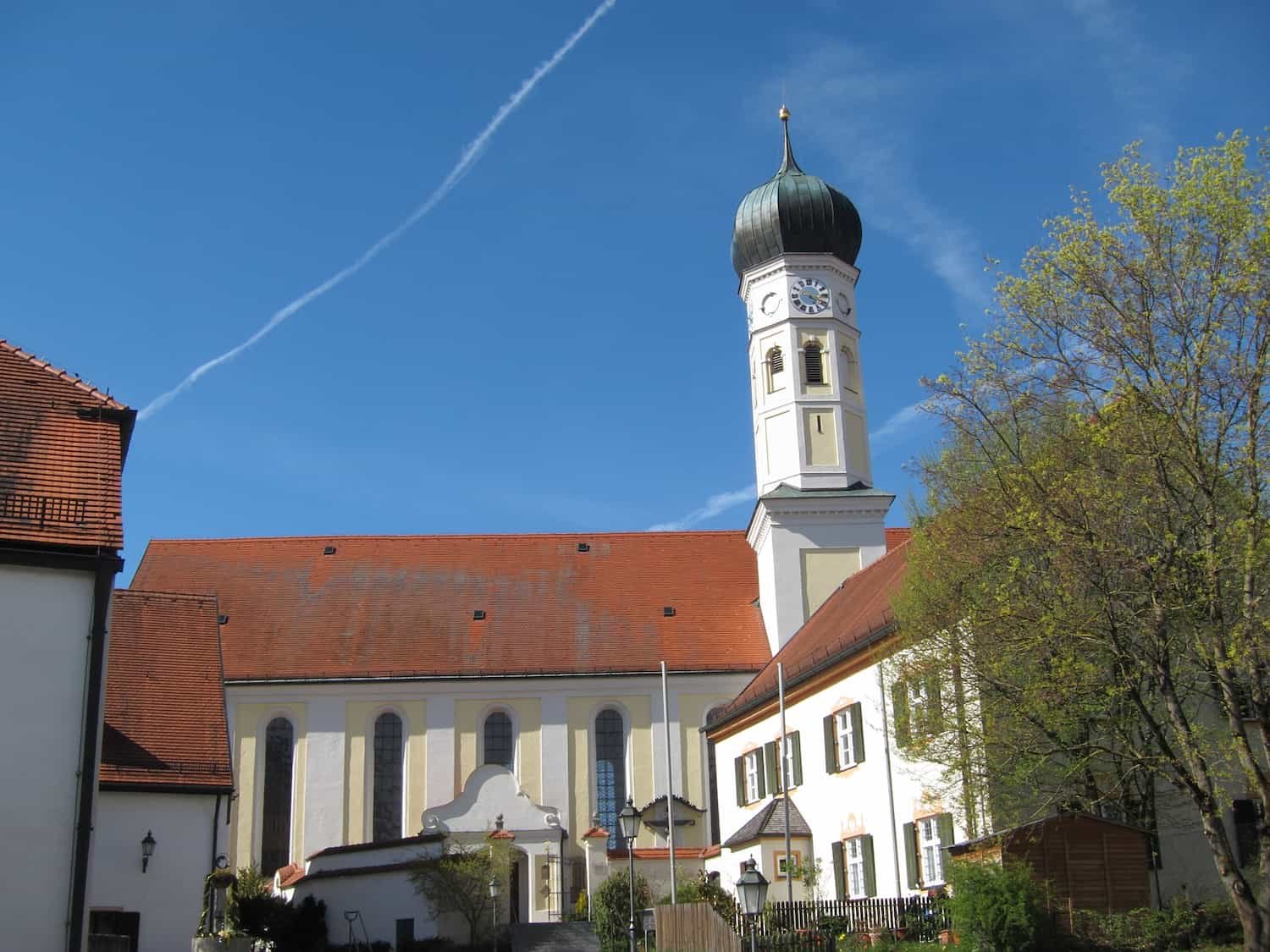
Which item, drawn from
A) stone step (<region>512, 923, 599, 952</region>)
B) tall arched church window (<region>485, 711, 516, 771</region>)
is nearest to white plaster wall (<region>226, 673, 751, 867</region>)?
tall arched church window (<region>485, 711, 516, 771</region>)

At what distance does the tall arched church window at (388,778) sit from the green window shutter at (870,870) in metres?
16.6

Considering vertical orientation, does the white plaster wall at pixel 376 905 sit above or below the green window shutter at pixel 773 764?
below

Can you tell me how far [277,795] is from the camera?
41875mm

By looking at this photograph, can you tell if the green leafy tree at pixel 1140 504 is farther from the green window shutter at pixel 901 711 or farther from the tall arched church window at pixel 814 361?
the tall arched church window at pixel 814 361

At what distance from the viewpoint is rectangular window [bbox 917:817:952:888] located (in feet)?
87.1

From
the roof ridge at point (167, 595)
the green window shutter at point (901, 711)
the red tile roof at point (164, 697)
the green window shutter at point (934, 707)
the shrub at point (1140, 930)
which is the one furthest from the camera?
the roof ridge at point (167, 595)

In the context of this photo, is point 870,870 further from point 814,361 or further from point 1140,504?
point 814,361

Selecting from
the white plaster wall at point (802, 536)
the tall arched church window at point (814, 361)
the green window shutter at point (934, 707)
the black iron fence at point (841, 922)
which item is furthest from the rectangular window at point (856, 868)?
the tall arched church window at point (814, 361)

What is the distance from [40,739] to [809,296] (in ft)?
103

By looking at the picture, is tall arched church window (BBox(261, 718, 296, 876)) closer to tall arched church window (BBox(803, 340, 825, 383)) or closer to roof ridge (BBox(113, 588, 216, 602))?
roof ridge (BBox(113, 588, 216, 602))

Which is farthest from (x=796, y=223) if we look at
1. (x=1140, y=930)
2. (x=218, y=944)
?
(x=218, y=944)

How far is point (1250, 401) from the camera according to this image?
18.4 metres

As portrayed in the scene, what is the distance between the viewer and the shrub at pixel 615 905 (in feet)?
99.2

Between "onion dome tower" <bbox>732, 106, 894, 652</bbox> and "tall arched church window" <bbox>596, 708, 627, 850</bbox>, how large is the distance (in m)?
5.38
